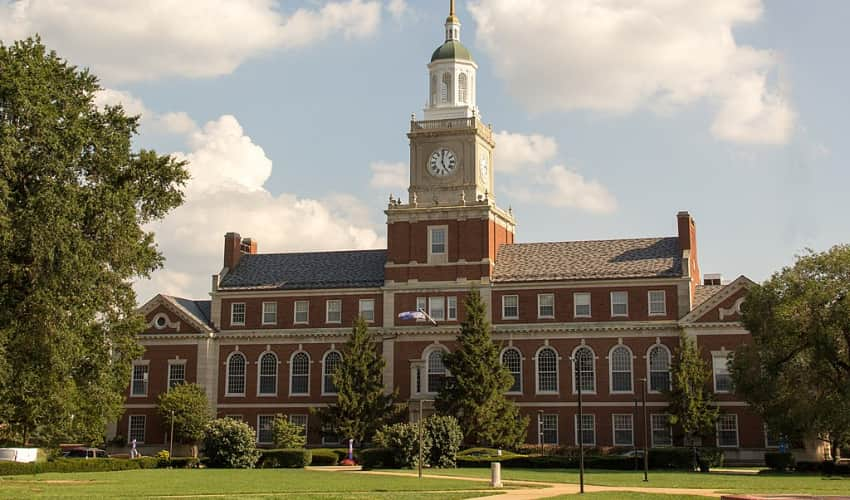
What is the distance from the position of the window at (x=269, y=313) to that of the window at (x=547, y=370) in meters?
18.4

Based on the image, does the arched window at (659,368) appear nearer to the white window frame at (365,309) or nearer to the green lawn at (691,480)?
the green lawn at (691,480)

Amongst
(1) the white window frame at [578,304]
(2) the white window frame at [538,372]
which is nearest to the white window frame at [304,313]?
(2) the white window frame at [538,372]

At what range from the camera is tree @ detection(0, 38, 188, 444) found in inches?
1494

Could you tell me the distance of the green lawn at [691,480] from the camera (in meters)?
37.5

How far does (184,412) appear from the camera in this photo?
A: 232 feet

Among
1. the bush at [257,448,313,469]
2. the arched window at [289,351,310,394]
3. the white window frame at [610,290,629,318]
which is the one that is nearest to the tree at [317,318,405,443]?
the arched window at [289,351,310,394]

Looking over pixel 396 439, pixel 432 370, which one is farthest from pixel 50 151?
pixel 432 370

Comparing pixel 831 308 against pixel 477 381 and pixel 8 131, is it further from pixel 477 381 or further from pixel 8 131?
pixel 8 131

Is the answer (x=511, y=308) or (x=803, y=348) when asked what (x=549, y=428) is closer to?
(x=511, y=308)

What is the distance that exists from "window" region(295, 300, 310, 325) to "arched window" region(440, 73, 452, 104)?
16.5m

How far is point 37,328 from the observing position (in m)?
38.6

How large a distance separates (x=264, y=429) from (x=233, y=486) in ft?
115

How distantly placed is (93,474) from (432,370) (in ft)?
91.1

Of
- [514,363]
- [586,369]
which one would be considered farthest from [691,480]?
[514,363]
